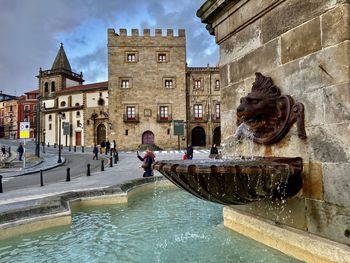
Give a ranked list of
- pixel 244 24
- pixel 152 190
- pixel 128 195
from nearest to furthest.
A: pixel 244 24, pixel 128 195, pixel 152 190

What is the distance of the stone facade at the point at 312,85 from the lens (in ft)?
9.00

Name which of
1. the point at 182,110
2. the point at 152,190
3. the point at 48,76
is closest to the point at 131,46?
the point at 182,110

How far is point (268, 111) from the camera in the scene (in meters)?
3.45

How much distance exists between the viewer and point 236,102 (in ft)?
14.2

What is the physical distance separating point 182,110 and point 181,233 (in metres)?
38.8

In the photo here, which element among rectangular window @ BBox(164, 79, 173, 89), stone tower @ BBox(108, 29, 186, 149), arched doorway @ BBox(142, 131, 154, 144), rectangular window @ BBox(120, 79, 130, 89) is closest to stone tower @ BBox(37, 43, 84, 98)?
stone tower @ BBox(108, 29, 186, 149)

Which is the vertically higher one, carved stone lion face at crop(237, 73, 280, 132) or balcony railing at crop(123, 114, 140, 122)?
balcony railing at crop(123, 114, 140, 122)

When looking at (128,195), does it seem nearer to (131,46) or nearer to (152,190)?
(152,190)

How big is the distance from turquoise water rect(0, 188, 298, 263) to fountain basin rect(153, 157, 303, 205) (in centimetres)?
72

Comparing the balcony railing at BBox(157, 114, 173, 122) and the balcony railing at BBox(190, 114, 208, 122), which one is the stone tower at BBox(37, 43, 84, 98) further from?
the balcony railing at BBox(190, 114, 208, 122)

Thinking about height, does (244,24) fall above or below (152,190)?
above

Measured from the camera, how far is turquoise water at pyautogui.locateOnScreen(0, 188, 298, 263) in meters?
3.54

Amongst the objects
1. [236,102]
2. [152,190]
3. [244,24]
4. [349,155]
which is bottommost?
[152,190]

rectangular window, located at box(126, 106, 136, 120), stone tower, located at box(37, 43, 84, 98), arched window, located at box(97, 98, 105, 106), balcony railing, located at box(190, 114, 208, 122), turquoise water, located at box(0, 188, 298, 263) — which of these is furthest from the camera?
stone tower, located at box(37, 43, 84, 98)
